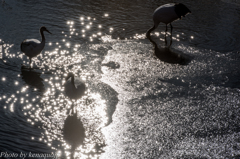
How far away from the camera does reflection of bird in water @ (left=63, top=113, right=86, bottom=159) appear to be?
4629mm

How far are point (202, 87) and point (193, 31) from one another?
151 inches

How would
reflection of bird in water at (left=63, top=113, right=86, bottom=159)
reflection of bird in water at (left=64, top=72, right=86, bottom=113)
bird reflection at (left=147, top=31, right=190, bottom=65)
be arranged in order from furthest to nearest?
bird reflection at (left=147, top=31, right=190, bottom=65) < reflection of bird in water at (left=64, top=72, right=86, bottom=113) < reflection of bird in water at (left=63, top=113, right=86, bottom=159)

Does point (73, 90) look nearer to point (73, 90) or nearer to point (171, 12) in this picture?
point (73, 90)

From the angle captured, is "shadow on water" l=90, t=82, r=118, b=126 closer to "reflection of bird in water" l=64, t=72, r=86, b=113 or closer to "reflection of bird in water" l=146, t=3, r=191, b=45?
"reflection of bird in water" l=64, t=72, r=86, b=113

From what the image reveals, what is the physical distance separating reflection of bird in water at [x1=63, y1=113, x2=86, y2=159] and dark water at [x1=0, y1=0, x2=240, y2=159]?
2 cm

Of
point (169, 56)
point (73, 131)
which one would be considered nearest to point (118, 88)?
point (73, 131)

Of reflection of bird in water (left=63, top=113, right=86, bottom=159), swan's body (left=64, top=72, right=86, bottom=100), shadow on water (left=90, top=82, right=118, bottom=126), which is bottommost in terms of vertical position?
reflection of bird in water (left=63, top=113, right=86, bottom=159)

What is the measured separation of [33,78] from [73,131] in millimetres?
2403

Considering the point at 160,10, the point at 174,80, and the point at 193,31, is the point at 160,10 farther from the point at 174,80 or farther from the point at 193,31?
the point at 174,80

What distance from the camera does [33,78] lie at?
6.60 meters

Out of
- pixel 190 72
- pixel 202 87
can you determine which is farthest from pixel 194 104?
pixel 190 72

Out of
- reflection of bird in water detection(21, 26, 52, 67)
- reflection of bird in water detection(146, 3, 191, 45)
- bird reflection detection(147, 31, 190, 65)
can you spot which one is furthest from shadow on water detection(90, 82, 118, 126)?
reflection of bird in water detection(146, 3, 191, 45)

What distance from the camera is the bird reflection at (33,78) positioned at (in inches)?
247

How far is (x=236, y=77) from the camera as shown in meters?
6.94
